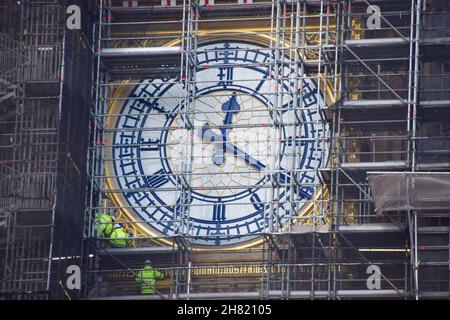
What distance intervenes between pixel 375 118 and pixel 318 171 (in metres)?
1.51

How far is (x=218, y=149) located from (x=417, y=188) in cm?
475

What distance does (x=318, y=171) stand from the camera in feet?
143

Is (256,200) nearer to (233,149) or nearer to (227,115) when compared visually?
(233,149)

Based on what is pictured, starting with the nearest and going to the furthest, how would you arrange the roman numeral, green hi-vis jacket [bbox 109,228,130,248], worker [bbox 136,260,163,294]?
worker [bbox 136,260,163,294] → green hi-vis jacket [bbox 109,228,130,248] → the roman numeral

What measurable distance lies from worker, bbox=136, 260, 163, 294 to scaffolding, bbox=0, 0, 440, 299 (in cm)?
16

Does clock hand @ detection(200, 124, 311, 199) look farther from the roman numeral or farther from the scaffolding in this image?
the roman numeral

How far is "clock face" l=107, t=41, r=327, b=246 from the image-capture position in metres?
44.4

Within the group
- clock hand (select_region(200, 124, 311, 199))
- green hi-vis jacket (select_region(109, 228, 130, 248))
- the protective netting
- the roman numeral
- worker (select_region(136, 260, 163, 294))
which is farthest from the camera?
clock hand (select_region(200, 124, 311, 199))

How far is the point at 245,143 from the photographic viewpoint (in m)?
45.2

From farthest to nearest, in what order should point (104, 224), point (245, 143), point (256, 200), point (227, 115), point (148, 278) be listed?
point (227, 115)
point (245, 143)
point (256, 200)
point (104, 224)
point (148, 278)

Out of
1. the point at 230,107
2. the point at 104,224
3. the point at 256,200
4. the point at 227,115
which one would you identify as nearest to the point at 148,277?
the point at 104,224

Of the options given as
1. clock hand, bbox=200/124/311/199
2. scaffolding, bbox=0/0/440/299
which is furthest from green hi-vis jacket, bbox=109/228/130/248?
clock hand, bbox=200/124/311/199
